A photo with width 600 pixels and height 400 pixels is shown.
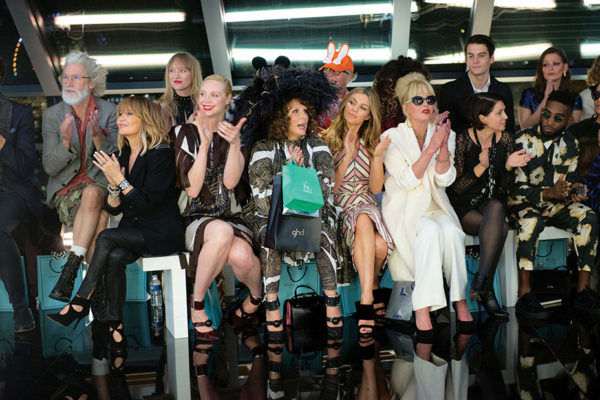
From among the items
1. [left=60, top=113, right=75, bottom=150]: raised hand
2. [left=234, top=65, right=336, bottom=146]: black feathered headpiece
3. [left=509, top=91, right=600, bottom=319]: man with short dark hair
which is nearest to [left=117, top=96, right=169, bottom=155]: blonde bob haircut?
[left=234, top=65, right=336, bottom=146]: black feathered headpiece

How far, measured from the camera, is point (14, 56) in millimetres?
5961

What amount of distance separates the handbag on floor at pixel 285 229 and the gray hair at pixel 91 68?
1916 mm

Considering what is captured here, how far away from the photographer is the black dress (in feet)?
15.1

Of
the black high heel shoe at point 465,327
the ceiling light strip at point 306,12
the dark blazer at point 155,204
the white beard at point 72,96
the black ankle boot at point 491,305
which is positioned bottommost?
the black high heel shoe at point 465,327

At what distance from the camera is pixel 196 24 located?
242 inches

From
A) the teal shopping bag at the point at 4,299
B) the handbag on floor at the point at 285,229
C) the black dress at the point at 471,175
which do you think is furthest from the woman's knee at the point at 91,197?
the black dress at the point at 471,175

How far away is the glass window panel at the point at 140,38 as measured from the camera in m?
6.14

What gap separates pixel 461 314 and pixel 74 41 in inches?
169

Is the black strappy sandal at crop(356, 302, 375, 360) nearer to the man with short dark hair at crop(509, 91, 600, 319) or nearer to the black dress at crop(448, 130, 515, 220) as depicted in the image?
the black dress at crop(448, 130, 515, 220)

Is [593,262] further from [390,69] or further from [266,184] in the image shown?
[266,184]

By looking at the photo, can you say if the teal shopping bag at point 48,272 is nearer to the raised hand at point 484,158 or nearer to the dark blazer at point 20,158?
the dark blazer at point 20,158

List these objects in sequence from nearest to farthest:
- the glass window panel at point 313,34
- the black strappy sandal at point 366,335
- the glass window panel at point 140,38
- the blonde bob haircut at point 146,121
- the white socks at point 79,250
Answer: the black strappy sandal at point 366,335 → the blonde bob haircut at point 146,121 → the white socks at point 79,250 → the glass window panel at point 140,38 → the glass window panel at point 313,34

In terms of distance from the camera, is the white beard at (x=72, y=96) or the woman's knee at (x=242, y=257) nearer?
the woman's knee at (x=242, y=257)

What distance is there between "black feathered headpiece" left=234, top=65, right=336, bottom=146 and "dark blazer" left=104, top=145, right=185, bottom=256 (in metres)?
0.54
